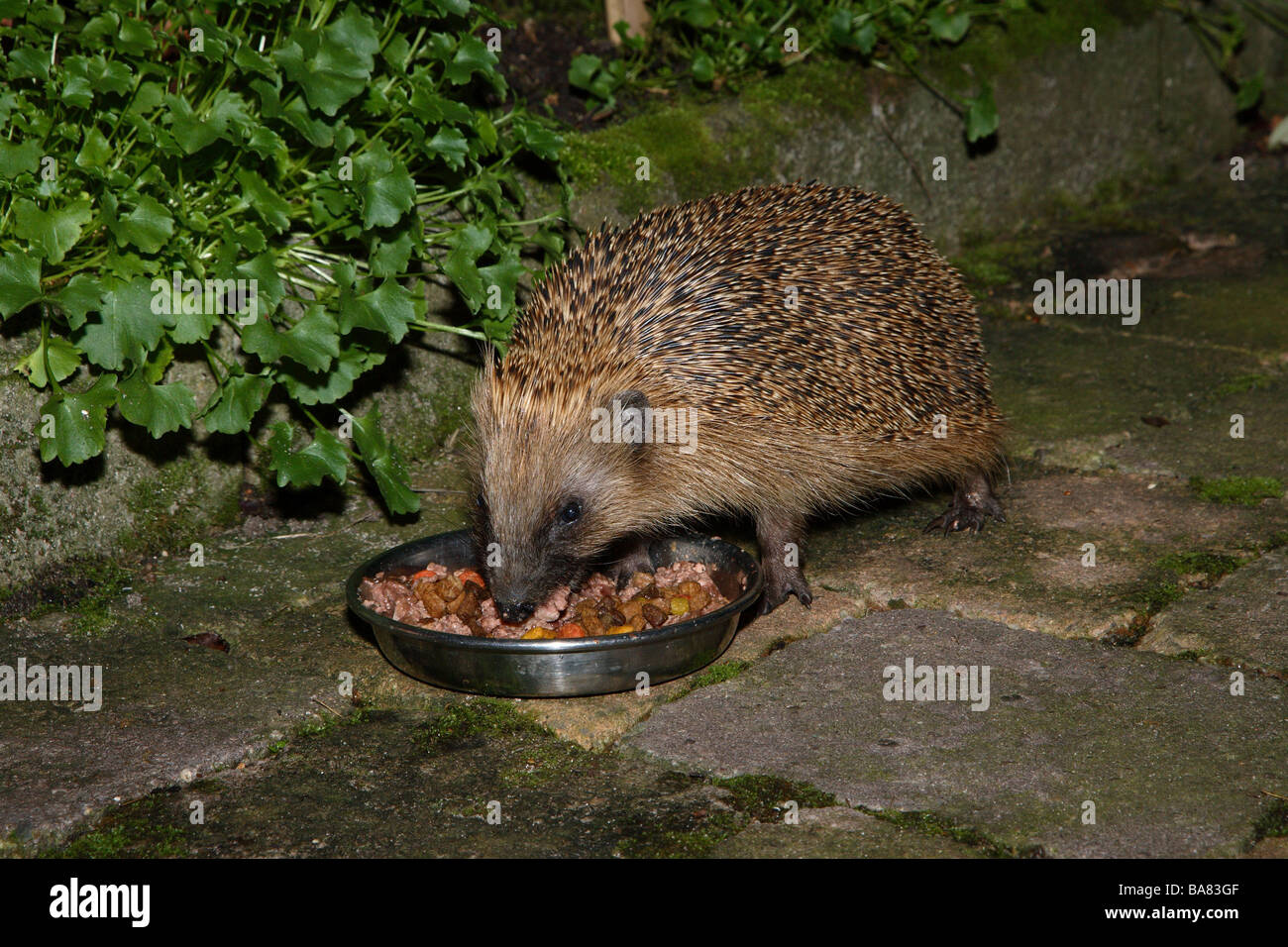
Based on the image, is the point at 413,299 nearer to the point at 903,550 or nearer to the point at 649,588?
the point at 649,588

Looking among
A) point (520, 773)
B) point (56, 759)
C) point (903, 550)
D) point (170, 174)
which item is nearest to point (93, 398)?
point (170, 174)

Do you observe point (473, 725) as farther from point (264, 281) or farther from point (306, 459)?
point (264, 281)

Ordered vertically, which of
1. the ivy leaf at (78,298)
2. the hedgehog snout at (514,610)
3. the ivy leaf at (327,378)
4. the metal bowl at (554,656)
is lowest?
the metal bowl at (554,656)

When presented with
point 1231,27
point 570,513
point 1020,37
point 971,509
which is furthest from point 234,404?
point 1231,27

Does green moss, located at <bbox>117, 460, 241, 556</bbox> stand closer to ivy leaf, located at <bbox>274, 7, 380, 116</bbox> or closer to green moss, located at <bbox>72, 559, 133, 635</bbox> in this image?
green moss, located at <bbox>72, 559, 133, 635</bbox>

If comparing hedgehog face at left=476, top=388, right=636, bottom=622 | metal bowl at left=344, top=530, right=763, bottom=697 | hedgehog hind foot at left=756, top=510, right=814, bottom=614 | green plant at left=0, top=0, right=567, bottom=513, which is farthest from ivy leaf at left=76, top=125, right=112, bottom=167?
hedgehog hind foot at left=756, top=510, right=814, bottom=614

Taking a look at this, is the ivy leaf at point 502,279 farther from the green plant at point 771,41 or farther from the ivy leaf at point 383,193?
the green plant at point 771,41

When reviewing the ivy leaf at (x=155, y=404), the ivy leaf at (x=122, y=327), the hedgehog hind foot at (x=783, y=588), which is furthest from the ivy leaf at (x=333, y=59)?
the hedgehog hind foot at (x=783, y=588)

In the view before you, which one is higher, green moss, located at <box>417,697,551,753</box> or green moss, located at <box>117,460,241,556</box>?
green moss, located at <box>117,460,241,556</box>
